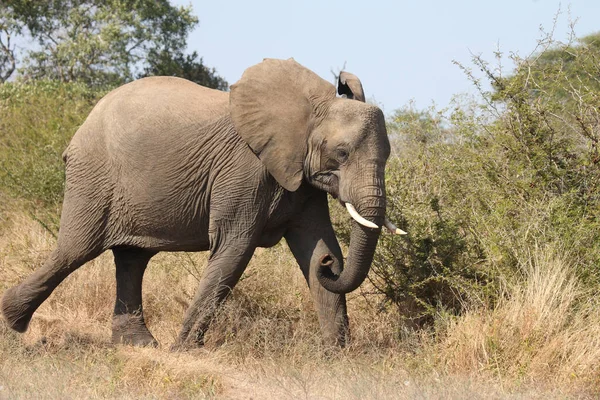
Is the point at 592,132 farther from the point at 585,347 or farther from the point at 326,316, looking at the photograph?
the point at 326,316

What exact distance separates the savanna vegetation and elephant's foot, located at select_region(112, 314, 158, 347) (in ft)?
0.63

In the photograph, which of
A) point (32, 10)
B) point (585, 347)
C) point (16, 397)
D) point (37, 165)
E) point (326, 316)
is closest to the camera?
point (16, 397)

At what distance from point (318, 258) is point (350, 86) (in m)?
1.20

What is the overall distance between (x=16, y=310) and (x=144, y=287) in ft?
5.12

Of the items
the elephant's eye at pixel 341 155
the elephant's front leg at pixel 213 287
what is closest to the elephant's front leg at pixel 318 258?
the elephant's front leg at pixel 213 287

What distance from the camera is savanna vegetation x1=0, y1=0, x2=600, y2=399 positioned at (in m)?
6.06

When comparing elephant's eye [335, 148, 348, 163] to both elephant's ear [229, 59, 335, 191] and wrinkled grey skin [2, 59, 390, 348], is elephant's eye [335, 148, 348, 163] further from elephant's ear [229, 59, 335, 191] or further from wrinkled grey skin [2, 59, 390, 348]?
elephant's ear [229, 59, 335, 191]

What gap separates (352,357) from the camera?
22.6ft

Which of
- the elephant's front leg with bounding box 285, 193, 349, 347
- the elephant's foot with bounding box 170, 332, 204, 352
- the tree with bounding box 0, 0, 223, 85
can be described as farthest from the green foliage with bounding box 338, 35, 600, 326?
the tree with bounding box 0, 0, 223, 85

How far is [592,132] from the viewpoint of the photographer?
7496mm

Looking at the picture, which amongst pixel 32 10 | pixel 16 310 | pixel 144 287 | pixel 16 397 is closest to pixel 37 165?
pixel 144 287

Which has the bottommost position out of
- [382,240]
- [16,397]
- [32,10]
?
[16,397]

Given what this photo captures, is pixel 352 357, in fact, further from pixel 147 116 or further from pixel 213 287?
pixel 147 116

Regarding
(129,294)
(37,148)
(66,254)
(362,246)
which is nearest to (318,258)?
(362,246)
